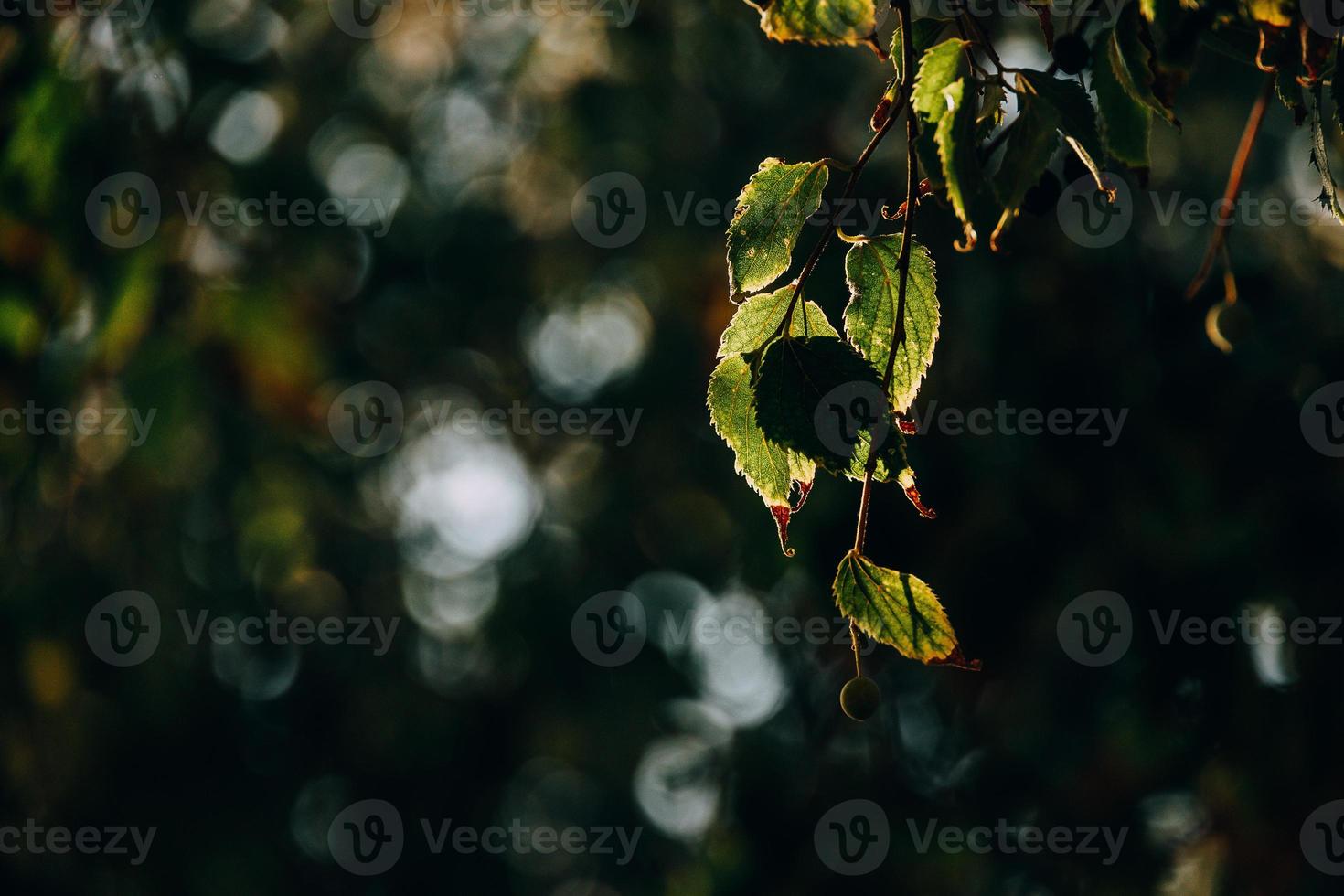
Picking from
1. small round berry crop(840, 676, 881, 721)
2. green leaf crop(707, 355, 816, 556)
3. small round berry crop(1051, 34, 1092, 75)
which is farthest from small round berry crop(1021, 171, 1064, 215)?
small round berry crop(840, 676, 881, 721)

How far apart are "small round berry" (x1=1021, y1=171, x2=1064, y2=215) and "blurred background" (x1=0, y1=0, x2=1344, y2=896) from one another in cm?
18

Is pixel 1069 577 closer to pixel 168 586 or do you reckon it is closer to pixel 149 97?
pixel 149 97

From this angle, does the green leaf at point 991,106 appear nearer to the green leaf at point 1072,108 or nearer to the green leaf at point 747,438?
the green leaf at point 1072,108

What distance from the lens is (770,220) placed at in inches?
31.1

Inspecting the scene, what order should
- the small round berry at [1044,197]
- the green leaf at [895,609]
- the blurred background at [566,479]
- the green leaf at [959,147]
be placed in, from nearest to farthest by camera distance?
the green leaf at [959,147], the green leaf at [895,609], the small round berry at [1044,197], the blurred background at [566,479]

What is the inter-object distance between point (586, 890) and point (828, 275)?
5148mm

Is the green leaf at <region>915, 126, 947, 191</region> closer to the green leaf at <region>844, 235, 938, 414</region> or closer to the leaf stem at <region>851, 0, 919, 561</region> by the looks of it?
the leaf stem at <region>851, 0, 919, 561</region>

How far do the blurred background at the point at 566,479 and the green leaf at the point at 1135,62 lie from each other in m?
0.34

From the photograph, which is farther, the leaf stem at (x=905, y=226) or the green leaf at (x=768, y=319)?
the green leaf at (x=768, y=319)

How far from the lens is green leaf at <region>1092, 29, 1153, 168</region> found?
2.25 feet

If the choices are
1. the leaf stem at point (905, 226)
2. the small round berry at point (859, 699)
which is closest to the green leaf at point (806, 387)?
the leaf stem at point (905, 226)

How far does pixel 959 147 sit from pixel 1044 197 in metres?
0.23

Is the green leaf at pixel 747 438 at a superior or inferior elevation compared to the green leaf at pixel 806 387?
inferior

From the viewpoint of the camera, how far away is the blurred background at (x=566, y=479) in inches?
101
